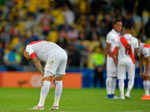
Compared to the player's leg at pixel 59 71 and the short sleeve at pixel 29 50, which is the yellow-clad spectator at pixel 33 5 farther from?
the short sleeve at pixel 29 50

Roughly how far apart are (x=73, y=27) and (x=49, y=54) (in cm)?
1576

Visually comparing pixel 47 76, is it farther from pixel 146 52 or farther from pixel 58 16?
pixel 58 16

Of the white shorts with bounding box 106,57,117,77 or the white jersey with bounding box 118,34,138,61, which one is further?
the white shorts with bounding box 106,57,117,77

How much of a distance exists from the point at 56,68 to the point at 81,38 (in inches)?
577

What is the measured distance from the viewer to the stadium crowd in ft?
84.7

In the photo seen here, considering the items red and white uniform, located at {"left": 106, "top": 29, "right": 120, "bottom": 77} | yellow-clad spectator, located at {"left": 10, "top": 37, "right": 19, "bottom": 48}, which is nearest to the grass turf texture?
red and white uniform, located at {"left": 106, "top": 29, "right": 120, "bottom": 77}

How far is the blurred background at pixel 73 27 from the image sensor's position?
25.5 metres

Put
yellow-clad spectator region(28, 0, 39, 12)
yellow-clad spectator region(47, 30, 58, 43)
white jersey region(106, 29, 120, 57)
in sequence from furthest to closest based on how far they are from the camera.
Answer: yellow-clad spectator region(28, 0, 39, 12), yellow-clad spectator region(47, 30, 58, 43), white jersey region(106, 29, 120, 57)

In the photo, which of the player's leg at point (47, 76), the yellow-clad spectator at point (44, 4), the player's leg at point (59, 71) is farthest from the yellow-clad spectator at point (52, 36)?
the player's leg at point (47, 76)

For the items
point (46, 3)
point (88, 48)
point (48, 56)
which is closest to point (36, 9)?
point (46, 3)

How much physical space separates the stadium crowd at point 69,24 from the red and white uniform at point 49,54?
43.0 ft

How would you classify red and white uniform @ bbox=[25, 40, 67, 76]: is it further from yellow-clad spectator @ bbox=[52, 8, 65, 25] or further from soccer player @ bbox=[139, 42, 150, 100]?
yellow-clad spectator @ bbox=[52, 8, 65, 25]

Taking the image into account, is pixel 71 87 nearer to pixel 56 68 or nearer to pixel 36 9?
pixel 36 9

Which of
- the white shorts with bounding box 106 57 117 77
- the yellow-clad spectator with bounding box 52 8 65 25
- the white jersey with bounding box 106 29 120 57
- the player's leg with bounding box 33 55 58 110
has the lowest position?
the player's leg with bounding box 33 55 58 110
